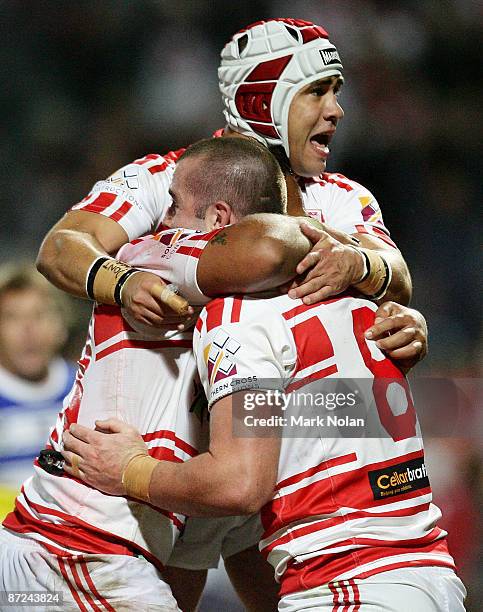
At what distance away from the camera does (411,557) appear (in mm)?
2168

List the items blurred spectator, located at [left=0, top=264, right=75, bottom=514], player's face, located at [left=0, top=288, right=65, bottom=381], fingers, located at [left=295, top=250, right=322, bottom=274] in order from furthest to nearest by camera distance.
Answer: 1. player's face, located at [left=0, top=288, right=65, bottom=381]
2. blurred spectator, located at [left=0, top=264, right=75, bottom=514]
3. fingers, located at [left=295, top=250, right=322, bottom=274]

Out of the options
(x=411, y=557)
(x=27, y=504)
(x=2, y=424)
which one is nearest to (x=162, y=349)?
(x=27, y=504)

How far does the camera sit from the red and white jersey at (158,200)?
294 cm

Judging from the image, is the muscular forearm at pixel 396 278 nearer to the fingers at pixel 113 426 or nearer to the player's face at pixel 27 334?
the fingers at pixel 113 426

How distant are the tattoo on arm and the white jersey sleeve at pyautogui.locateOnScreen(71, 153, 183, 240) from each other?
75cm

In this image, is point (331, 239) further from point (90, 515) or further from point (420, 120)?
point (420, 120)

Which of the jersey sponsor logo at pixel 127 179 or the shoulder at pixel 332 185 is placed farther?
the shoulder at pixel 332 185

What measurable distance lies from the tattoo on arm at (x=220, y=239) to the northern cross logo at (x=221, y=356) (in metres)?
0.22

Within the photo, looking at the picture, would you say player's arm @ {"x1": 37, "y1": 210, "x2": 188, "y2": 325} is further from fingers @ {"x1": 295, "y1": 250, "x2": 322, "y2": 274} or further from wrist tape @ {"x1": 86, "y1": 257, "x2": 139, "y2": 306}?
fingers @ {"x1": 295, "y1": 250, "x2": 322, "y2": 274}

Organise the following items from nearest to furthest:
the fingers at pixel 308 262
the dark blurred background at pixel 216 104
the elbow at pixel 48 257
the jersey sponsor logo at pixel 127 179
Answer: the fingers at pixel 308 262 < the elbow at pixel 48 257 < the jersey sponsor logo at pixel 127 179 < the dark blurred background at pixel 216 104

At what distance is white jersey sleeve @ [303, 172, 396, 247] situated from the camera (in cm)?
330

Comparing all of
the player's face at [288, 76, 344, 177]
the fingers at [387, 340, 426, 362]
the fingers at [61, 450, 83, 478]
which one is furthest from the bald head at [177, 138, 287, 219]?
the player's face at [288, 76, 344, 177]

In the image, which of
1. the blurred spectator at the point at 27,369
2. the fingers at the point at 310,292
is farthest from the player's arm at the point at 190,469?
the blurred spectator at the point at 27,369

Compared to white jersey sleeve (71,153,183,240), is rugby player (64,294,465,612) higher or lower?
lower
